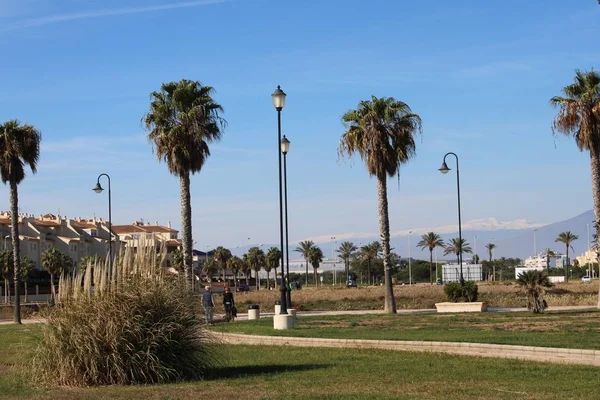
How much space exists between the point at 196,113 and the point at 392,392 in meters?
31.0

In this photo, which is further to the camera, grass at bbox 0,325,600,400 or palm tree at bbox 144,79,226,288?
palm tree at bbox 144,79,226,288

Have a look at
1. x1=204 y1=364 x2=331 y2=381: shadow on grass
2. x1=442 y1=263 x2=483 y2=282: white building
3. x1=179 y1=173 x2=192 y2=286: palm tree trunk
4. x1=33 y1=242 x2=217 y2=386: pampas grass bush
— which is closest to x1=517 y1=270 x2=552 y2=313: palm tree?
x1=179 y1=173 x2=192 y2=286: palm tree trunk

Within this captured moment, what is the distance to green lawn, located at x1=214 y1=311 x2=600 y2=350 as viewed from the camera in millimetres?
20953

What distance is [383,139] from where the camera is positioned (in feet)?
139

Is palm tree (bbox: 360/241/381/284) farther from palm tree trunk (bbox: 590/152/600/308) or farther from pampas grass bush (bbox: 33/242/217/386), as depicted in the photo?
pampas grass bush (bbox: 33/242/217/386)

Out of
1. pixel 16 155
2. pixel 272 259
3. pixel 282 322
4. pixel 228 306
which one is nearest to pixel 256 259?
pixel 272 259

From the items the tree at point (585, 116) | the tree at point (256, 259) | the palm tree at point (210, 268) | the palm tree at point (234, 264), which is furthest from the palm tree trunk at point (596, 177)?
the tree at point (256, 259)

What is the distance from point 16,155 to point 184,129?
411 inches

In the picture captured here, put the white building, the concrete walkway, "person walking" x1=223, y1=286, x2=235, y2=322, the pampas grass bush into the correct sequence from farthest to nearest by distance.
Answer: the white building
"person walking" x1=223, y1=286, x2=235, y2=322
the concrete walkway
the pampas grass bush

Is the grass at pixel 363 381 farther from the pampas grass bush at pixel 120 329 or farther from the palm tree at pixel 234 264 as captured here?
→ the palm tree at pixel 234 264

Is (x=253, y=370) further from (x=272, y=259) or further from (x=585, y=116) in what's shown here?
(x=272, y=259)

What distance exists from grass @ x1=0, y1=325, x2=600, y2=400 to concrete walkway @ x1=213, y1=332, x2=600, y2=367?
1.90 ft

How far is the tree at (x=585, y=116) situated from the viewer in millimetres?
39531

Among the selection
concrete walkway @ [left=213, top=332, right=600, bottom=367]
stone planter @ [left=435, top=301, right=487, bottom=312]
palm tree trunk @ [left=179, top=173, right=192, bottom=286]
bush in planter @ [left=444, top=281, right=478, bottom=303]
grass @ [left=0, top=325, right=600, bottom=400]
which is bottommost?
stone planter @ [left=435, top=301, right=487, bottom=312]
